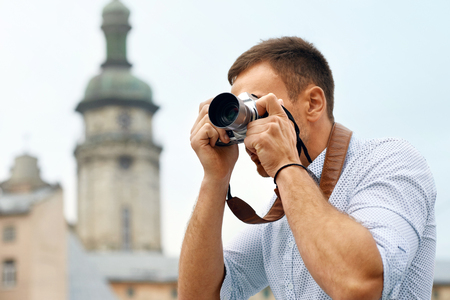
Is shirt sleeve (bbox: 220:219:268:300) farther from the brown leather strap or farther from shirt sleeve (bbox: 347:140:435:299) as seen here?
shirt sleeve (bbox: 347:140:435:299)

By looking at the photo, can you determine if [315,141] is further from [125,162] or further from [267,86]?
[125,162]

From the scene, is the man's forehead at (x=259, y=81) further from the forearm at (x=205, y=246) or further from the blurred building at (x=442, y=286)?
the blurred building at (x=442, y=286)

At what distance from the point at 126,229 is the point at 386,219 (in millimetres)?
52303

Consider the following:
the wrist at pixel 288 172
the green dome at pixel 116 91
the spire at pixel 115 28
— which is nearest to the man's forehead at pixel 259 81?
the wrist at pixel 288 172

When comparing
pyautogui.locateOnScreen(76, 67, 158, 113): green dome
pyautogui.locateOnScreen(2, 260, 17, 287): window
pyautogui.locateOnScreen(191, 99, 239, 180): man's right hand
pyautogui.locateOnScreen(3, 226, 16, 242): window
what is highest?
pyautogui.locateOnScreen(76, 67, 158, 113): green dome

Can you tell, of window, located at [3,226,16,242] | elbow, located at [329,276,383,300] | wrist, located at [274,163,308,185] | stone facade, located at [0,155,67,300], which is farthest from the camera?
window, located at [3,226,16,242]

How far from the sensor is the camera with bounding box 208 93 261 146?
183 centimetres

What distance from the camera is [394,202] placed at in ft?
5.29

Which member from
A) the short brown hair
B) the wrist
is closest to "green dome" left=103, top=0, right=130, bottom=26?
the short brown hair

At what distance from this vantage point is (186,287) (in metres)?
2.05

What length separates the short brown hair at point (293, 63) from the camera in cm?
211

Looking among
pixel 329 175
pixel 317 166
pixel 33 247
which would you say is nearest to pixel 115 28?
pixel 33 247

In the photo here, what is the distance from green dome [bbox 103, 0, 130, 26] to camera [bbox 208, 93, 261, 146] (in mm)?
54108

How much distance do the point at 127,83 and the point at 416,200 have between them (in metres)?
53.8
